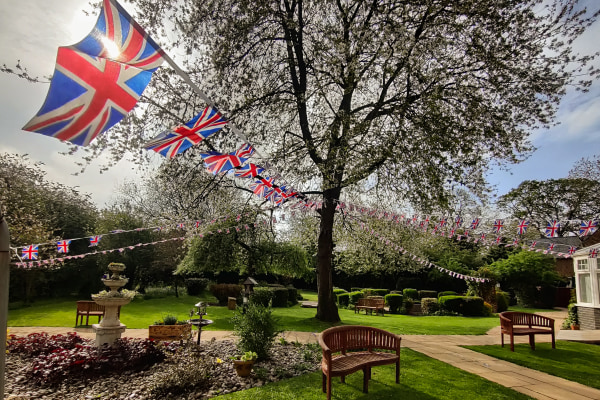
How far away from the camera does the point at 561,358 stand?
7652mm

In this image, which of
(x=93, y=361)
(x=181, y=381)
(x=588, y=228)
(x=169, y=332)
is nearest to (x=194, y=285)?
(x=169, y=332)

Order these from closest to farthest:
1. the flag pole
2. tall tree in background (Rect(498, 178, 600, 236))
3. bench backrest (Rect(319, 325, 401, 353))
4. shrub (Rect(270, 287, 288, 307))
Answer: the flag pole
bench backrest (Rect(319, 325, 401, 353))
shrub (Rect(270, 287, 288, 307))
tall tree in background (Rect(498, 178, 600, 236))

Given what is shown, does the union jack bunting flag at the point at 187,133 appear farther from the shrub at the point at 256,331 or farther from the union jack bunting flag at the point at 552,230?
the union jack bunting flag at the point at 552,230

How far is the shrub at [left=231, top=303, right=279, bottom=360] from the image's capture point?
6695mm

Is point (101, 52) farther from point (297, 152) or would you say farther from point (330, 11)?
point (330, 11)

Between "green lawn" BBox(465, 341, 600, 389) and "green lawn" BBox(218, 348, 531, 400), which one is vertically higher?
"green lawn" BBox(218, 348, 531, 400)

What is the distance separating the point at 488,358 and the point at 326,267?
5.75m

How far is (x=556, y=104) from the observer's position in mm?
9953

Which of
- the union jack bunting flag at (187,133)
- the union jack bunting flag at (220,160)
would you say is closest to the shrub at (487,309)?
the union jack bunting flag at (220,160)

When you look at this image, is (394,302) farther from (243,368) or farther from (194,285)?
(243,368)

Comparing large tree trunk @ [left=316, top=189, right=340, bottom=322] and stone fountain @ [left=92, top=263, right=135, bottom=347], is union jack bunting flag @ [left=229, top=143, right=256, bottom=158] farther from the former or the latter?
large tree trunk @ [left=316, top=189, right=340, bottom=322]

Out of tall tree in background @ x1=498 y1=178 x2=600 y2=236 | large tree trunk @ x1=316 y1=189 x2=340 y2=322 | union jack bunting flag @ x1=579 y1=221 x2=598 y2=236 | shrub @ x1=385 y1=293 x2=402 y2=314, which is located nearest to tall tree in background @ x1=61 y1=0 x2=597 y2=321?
large tree trunk @ x1=316 y1=189 x2=340 y2=322

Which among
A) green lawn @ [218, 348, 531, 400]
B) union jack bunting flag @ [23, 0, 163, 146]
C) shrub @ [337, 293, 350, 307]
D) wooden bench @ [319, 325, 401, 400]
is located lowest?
shrub @ [337, 293, 350, 307]

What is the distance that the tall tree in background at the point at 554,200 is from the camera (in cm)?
3425
